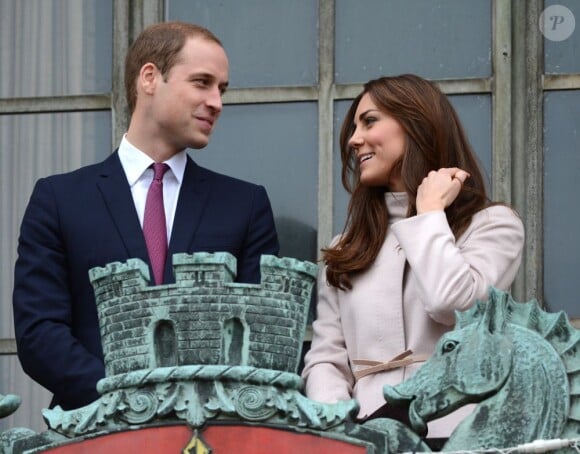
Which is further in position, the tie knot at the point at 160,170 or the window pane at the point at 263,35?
the window pane at the point at 263,35

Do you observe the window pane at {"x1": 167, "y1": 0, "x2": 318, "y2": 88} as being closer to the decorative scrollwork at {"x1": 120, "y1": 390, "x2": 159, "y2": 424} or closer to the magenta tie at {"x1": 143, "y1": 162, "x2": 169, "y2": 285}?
the magenta tie at {"x1": 143, "y1": 162, "x2": 169, "y2": 285}

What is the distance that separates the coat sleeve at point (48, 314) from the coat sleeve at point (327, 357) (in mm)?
786

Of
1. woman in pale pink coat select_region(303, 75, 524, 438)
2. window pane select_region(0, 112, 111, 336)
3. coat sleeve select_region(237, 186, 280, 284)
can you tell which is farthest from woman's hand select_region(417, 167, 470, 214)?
→ window pane select_region(0, 112, 111, 336)

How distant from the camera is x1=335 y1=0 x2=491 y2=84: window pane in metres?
12.4

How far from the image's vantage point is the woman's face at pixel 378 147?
443 inches

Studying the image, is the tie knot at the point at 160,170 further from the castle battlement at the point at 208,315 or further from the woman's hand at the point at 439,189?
the castle battlement at the point at 208,315

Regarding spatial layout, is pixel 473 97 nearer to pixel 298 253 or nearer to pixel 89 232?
pixel 298 253

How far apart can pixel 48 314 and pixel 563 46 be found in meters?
2.62

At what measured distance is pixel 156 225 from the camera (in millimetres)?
11289

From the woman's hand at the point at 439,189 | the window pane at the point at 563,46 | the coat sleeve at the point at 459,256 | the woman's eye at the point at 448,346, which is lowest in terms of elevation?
the woman's eye at the point at 448,346

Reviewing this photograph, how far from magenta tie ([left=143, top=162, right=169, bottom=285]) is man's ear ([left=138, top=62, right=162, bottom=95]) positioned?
12.5 inches

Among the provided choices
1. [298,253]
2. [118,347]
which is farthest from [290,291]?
[298,253]

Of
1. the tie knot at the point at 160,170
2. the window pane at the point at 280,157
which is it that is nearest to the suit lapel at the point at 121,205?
the tie knot at the point at 160,170

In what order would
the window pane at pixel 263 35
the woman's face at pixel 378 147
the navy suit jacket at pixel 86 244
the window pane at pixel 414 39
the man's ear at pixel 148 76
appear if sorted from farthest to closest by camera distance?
1. the window pane at pixel 263 35
2. the window pane at pixel 414 39
3. the man's ear at pixel 148 76
4. the woman's face at pixel 378 147
5. the navy suit jacket at pixel 86 244
